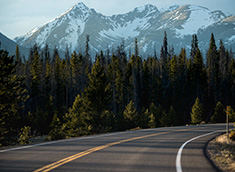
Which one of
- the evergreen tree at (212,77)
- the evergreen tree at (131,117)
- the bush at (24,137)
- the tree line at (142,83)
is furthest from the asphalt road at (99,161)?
the evergreen tree at (212,77)

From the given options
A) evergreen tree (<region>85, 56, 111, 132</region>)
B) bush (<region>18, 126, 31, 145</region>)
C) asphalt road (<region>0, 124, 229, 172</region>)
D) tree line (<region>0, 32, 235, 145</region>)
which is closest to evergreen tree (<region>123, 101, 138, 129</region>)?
evergreen tree (<region>85, 56, 111, 132</region>)

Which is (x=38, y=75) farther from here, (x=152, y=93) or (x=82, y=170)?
(x=82, y=170)

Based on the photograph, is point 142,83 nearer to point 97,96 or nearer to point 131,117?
point 131,117

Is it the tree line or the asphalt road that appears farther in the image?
the tree line

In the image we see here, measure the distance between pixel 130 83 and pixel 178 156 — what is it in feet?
168

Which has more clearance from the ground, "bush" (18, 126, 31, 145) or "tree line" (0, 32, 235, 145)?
"tree line" (0, 32, 235, 145)

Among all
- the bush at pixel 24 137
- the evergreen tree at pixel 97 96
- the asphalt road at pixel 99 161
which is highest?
the evergreen tree at pixel 97 96

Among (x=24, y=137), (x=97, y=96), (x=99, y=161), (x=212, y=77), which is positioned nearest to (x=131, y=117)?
(x=97, y=96)

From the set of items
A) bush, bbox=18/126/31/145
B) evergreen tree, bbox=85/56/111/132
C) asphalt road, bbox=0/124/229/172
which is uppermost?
evergreen tree, bbox=85/56/111/132

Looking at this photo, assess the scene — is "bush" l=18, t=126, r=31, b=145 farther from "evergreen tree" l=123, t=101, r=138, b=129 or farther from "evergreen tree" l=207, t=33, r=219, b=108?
"evergreen tree" l=207, t=33, r=219, b=108

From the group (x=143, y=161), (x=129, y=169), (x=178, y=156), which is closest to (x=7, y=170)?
(x=129, y=169)

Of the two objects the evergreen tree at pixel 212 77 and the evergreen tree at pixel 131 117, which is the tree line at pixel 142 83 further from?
the evergreen tree at pixel 131 117

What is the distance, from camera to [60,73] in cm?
6172

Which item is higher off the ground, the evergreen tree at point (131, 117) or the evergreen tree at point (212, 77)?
the evergreen tree at point (212, 77)
